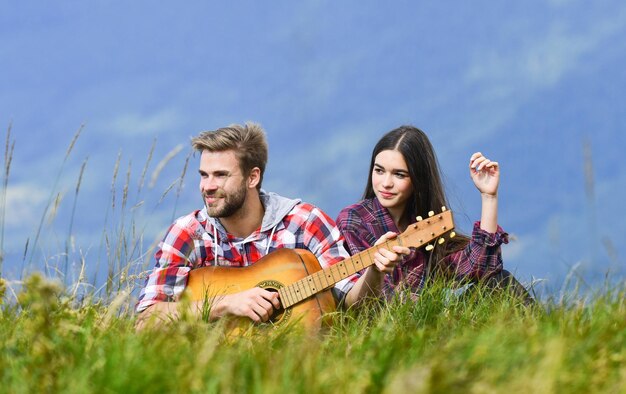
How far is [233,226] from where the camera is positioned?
4.96 metres

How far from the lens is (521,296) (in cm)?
465

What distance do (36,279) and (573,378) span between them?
1.60 metres

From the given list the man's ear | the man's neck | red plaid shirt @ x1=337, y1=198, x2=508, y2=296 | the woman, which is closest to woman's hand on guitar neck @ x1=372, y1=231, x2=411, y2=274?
the woman

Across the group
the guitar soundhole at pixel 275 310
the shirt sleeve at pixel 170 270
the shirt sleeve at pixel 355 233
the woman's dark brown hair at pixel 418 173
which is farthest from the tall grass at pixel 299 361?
the woman's dark brown hair at pixel 418 173

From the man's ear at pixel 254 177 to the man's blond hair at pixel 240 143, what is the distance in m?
0.02

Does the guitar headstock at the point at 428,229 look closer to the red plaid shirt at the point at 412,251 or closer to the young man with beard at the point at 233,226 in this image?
the red plaid shirt at the point at 412,251

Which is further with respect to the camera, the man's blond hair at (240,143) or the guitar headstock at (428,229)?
the man's blond hair at (240,143)

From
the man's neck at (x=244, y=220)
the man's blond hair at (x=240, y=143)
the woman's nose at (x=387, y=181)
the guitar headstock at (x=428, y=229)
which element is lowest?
the guitar headstock at (x=428, y=229)

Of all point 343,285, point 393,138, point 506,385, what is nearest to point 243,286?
point 343,285

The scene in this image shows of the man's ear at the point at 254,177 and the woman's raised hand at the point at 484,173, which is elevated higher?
the man's ear at the point at 254,177

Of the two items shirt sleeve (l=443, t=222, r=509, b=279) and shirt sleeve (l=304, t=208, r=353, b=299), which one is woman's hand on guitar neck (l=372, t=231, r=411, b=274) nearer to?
shirt sleeve (l=304, t=208, r=353, b=299)

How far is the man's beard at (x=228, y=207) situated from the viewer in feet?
15.9

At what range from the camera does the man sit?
486cm

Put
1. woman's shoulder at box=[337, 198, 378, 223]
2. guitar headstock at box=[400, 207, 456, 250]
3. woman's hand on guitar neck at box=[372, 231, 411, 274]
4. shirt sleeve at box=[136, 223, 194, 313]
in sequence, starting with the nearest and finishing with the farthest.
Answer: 1. woman's hand on guitar neck at box=[372, 231, 411, 274]
2. guitar headstock at box=[400, 207, 456, 250]
3. shirt sleeve at box=[136, 223, 194, 313]
4. woman's shoulder at box=[337, 198, 378, 223]
